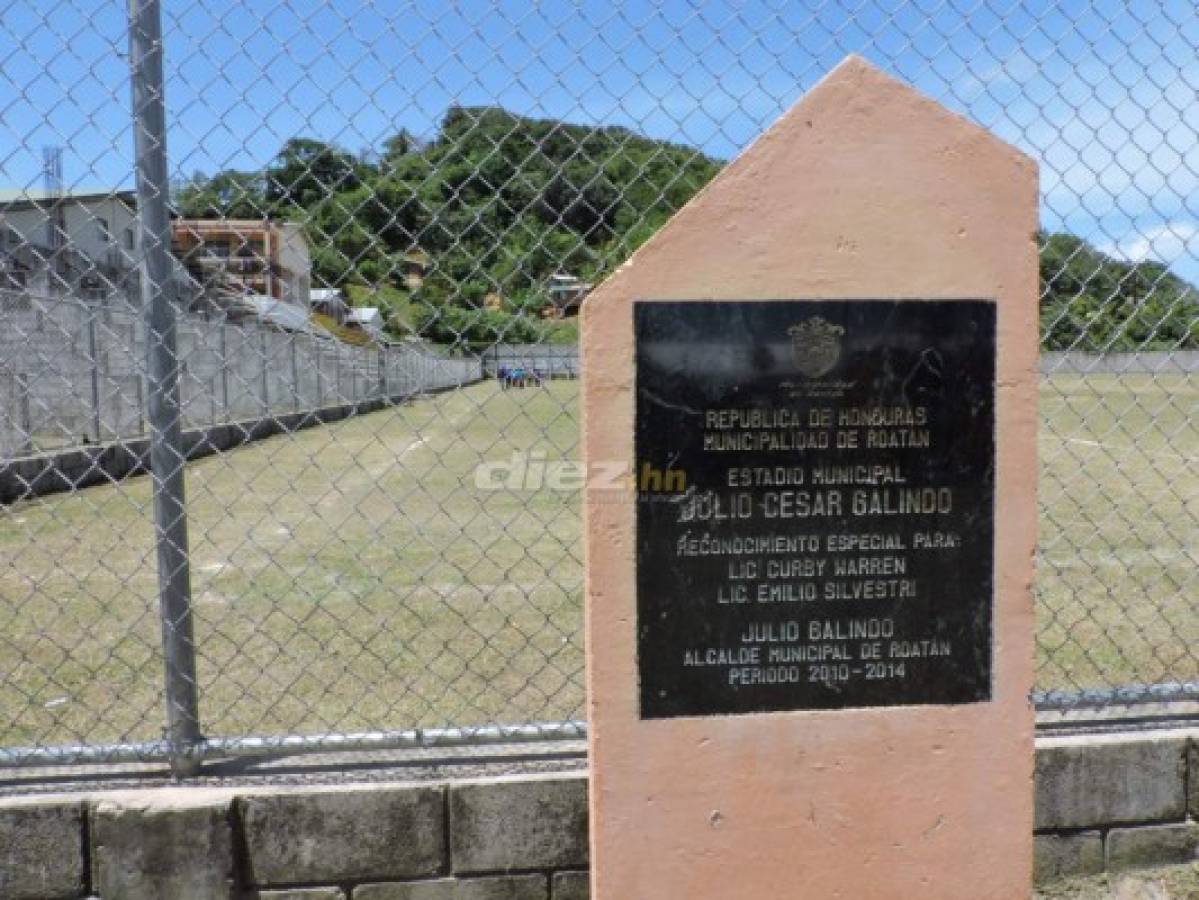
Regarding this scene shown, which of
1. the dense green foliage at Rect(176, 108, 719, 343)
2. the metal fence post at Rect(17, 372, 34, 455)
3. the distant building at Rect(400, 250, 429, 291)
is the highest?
the dense green foliage at Rect(176, 108, 719, 343)

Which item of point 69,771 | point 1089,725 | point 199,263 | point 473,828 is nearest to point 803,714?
point 473,828

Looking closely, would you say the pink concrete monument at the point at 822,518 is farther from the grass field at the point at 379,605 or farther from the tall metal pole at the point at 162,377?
the grass field at the point at 379,605

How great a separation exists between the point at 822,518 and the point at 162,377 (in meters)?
1.94

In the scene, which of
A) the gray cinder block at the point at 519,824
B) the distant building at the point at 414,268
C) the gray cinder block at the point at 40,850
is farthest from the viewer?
the distant building at the point at 414,268

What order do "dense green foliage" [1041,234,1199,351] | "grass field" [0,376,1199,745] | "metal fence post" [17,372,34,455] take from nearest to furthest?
"dense green foliage" [1041,234,1199,351]
"grass field" [0,376,1199,745]
"metal fence post" [17,372,34,455]

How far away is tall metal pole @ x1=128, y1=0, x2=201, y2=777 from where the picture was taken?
322cm

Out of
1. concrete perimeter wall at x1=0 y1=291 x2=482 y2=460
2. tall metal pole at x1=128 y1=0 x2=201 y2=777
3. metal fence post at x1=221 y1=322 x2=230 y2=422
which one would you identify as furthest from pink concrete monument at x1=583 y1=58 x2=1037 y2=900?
concrete perimeter wall at x1=0 y1=291 x2=482 y2=460

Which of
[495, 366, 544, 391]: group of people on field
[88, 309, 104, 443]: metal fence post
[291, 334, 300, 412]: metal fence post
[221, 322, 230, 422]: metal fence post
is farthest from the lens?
[88, 309, 104, 443]: metal fence post

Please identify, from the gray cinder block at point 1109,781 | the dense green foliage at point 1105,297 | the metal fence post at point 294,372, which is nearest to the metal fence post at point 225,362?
the metal fence post at point 294,372

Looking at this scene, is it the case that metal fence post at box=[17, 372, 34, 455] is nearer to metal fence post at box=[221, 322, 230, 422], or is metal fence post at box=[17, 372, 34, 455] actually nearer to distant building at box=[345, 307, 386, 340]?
metal fence post at box=[221, 322, 230, 422]

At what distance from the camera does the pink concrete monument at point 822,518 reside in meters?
2.78

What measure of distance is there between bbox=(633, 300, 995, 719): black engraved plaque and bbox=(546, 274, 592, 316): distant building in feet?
3.65

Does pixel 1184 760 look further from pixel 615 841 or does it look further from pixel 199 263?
pixel 199 263

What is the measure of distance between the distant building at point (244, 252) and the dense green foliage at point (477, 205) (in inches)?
2.2
